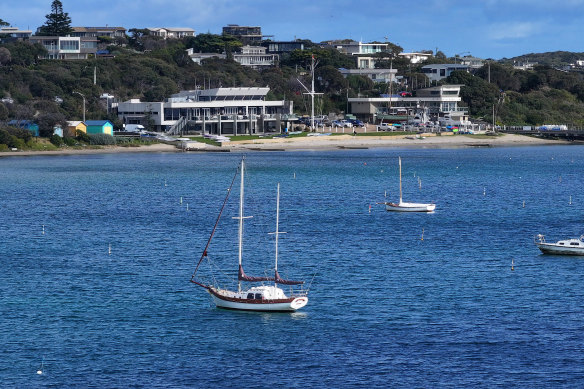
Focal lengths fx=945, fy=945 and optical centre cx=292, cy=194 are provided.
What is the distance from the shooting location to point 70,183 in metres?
131

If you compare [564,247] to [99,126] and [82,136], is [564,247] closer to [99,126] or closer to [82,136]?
[82,136]

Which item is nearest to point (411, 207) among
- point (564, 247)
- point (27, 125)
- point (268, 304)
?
point (564, 247)

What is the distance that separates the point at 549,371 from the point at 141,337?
20.6m

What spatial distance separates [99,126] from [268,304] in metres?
145

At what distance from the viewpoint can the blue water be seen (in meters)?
44.3

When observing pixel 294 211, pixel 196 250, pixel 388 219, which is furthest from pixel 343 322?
pixel 294 211

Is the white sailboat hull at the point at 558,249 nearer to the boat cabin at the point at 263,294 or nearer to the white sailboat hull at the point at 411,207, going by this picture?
the boat cabin at the point at 263,294

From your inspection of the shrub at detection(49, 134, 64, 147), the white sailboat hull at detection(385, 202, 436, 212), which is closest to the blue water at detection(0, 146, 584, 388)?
the white sailboat hull at detection(385, 202, 436, 212)

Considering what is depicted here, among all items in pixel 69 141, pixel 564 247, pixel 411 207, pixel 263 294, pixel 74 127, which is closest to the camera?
pixel 263 294

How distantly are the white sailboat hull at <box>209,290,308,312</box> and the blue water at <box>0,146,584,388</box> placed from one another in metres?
0.54

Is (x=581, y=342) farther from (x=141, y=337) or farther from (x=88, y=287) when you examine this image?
(x=88, y=287)

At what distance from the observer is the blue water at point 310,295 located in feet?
145

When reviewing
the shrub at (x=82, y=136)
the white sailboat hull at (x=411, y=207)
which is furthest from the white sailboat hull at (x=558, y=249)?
the shrub at (x=82, y=136)

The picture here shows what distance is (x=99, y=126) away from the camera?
192 metres
